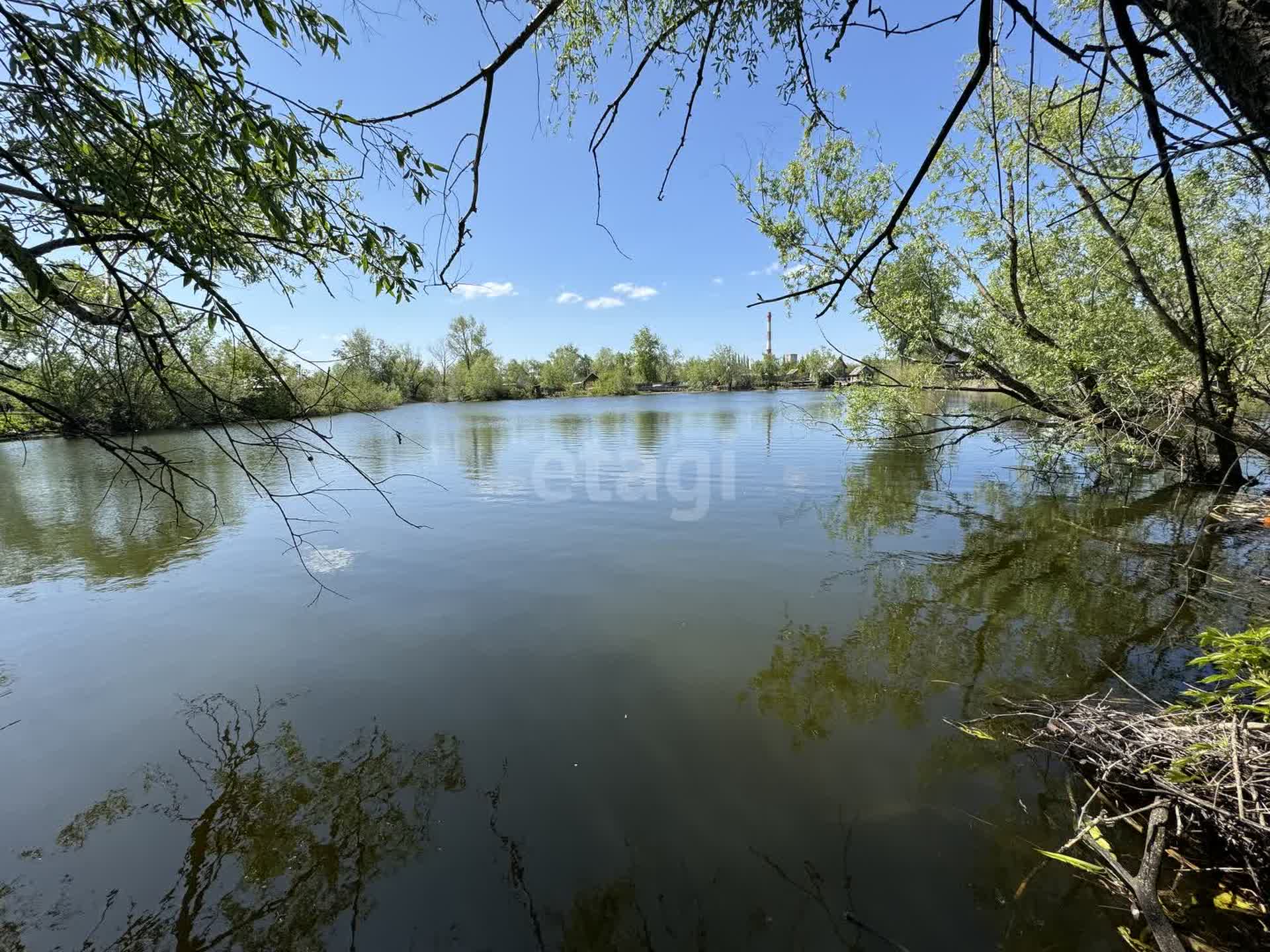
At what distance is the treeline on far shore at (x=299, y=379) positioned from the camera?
8.59 feet

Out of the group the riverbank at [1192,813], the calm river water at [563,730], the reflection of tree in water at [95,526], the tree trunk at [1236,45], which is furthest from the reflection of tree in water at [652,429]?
the tree trunk at [1236,45]

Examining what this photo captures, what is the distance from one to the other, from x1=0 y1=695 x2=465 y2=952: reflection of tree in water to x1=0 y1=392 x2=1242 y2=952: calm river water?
2 cm

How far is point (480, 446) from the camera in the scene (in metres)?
24.3

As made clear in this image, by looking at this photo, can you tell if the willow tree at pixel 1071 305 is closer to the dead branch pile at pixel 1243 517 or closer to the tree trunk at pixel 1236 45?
the dead branch pile at pixel 1243 517

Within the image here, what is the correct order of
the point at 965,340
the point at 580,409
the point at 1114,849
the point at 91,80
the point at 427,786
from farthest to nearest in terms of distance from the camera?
1. the point at 580,409
2. the point at 965,340
3. the point at 427,786
4. the point at 1114,849
5. the point at 91,80

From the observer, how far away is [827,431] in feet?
83.3

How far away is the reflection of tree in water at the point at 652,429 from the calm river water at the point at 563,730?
13.6m

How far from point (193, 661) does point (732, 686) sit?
236 inches

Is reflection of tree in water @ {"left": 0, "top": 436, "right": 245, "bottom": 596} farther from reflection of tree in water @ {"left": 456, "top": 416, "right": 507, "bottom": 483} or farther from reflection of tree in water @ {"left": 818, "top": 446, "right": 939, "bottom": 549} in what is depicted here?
reflection of tree in water @ {"left": 818, "top": 446, "right": 939, "bottom": 549}

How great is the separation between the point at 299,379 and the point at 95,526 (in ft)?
44.1

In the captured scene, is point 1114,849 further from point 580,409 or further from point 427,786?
point 580,409

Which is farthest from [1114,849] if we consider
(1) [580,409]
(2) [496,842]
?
(1) [580,409]

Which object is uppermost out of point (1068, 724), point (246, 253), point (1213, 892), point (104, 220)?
point (104, 220)

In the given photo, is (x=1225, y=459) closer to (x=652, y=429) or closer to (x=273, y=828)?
(x=273, y=828)
